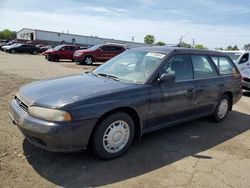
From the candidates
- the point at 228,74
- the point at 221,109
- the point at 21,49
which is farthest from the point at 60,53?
the point at 221,109

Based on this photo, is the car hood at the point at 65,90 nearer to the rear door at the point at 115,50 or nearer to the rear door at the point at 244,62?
the rear door at the point at 244,62

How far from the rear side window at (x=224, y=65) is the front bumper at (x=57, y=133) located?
3.61 meters

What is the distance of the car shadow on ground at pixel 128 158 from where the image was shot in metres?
3.47

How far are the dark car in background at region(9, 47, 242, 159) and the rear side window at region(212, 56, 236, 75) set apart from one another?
0.11 m

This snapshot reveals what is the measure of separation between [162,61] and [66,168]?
2291mm

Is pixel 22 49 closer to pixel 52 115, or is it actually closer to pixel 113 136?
pixel 113 136

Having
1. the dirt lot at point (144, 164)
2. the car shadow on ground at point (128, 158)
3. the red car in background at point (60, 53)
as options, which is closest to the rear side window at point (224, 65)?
the car shadow on ground at point (128, 158)

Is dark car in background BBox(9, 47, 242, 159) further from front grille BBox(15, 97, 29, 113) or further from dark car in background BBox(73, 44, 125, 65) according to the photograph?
dark car in background BBox(73, 44, 125, 65)

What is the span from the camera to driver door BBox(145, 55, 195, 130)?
14.4 ft

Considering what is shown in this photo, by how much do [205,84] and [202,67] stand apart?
0.36m

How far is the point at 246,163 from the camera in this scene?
14.0 feet

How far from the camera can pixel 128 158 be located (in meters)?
4.08

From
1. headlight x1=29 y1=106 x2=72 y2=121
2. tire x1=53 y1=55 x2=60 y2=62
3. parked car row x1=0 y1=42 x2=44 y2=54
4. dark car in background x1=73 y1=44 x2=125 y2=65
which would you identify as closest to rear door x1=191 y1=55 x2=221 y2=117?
headlight x1=29 y1=106 x2=72 y2=121

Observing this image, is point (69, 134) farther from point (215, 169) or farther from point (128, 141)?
point (215, 169)
